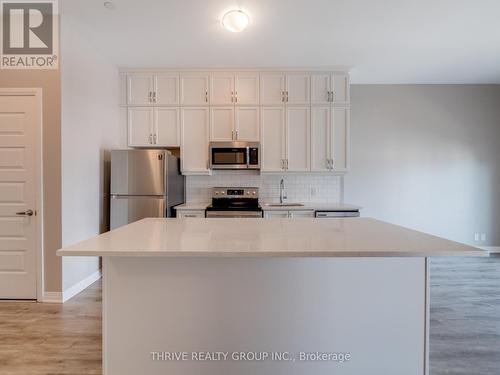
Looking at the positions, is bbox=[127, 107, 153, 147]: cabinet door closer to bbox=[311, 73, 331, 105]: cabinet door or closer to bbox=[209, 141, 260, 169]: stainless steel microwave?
bbox=[209, 141, 260, 169]: stainless steel microwave

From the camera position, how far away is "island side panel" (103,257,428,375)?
1.49 metres

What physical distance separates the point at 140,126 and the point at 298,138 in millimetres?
2218

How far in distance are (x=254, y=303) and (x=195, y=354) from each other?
406mm

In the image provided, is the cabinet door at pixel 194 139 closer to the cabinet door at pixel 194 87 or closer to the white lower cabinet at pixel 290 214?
the cabinet door at pixel 194 87

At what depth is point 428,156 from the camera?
15.4ft

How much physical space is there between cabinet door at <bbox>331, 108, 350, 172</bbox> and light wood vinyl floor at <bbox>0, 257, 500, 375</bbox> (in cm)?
184

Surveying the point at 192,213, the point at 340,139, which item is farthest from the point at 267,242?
the point at 340,139

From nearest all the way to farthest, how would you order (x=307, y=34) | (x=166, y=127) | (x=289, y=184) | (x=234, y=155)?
(x=307, y=34) → (x=234, y=155) → (x=166, y=127) → (x=289, y=184)

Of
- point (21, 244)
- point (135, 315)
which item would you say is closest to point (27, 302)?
point (21, 244)

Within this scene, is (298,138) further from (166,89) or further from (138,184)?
(138,184)

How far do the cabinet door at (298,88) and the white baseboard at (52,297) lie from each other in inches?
138

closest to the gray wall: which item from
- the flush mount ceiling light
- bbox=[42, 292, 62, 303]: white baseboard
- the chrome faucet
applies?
the chrome faucet

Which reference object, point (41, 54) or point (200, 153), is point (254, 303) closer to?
point (200, 153)

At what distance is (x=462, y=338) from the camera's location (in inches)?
88.0
